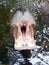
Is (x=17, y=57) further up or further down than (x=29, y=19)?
further down

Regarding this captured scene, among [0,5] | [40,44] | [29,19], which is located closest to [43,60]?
[40,44]

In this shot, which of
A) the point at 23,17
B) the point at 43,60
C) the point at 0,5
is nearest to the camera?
the point at 23,17

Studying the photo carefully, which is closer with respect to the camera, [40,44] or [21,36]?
[21,36]

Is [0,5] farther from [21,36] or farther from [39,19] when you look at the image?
[21,36]

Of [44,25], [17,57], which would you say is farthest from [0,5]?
[17,57]

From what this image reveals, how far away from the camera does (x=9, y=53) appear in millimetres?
3234

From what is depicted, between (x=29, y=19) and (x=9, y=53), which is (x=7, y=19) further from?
(x=29, y=19)

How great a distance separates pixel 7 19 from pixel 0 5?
1.33 feet

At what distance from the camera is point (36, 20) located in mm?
3402

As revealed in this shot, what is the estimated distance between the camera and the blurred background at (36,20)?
330 centimetres

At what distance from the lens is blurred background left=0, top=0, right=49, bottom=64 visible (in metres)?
3.30

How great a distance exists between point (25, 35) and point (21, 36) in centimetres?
3

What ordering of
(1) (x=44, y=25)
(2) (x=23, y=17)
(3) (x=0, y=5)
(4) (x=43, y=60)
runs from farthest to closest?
(3) (x=0, y=5), (1) (x=44, y=25), (4) (x=43, y=60), (2) (x=23, y=17)

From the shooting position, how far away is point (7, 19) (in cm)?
347
